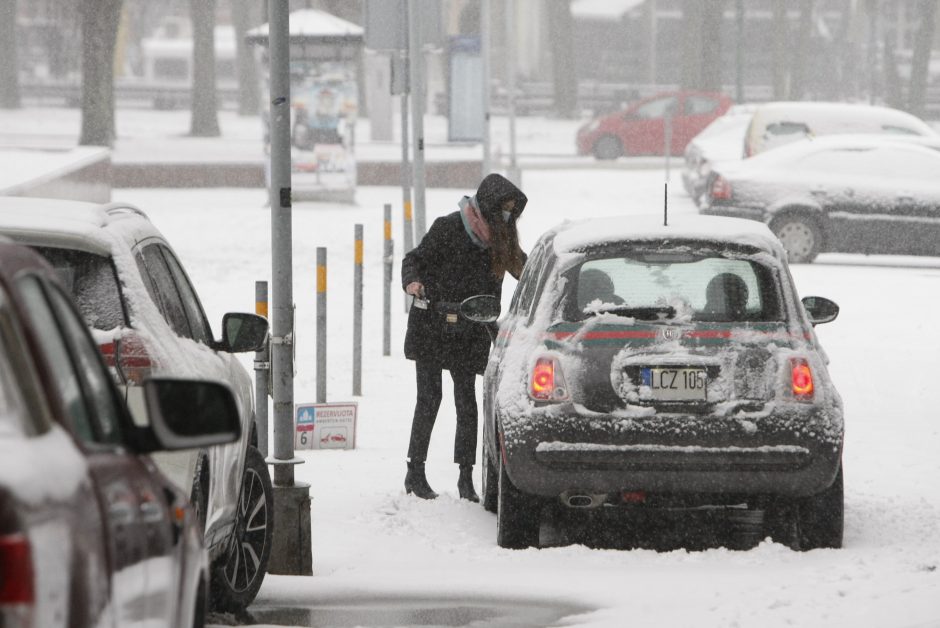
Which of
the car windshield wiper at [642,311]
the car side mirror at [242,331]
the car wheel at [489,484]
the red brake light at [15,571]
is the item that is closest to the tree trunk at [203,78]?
the car wheel at [489,484]

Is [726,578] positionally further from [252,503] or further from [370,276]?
[370,276]

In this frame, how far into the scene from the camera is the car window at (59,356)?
3422mm

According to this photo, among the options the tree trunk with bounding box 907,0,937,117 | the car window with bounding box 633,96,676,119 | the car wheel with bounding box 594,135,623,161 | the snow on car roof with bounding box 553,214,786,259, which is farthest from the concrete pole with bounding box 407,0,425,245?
the tree trunk with bounding box 907,0,937,117

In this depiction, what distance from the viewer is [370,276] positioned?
815 inches

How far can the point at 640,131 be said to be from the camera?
4259cm

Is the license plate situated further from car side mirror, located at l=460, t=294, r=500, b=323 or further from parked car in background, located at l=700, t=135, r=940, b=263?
parked car in background, located at l=700, t=135, r=940, b=263

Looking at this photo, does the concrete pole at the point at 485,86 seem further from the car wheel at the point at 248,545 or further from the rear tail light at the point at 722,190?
the car wheel at the point at 248,545

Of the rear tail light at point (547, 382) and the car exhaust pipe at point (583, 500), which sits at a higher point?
the rear tail light at point (547, 382)

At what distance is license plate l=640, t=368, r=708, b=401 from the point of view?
24.9ft

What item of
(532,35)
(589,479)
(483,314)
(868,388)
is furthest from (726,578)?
(532,35)

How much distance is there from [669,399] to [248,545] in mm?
1805

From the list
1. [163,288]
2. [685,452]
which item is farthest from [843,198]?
[163,288]

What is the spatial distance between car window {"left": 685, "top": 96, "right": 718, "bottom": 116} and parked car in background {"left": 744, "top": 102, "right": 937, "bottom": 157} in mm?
14256

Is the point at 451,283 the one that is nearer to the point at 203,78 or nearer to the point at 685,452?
the point at 685,452
